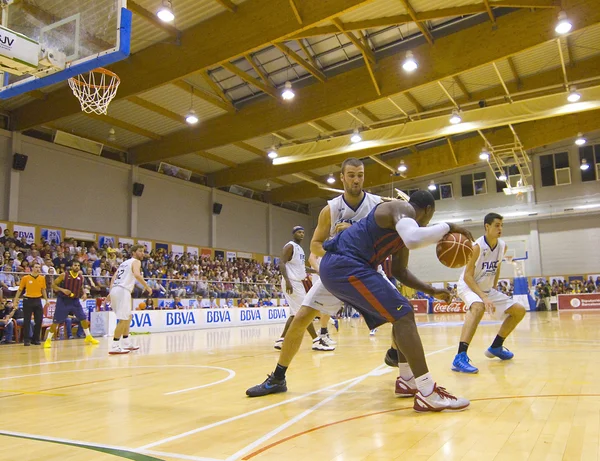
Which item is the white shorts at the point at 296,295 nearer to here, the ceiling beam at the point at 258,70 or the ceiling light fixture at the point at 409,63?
the ceiling light fixture at the point at 409,63

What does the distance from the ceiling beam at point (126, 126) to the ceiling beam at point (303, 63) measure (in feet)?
26.1

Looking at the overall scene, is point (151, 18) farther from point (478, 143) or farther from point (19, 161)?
point (478, 143)

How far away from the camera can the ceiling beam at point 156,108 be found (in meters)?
18.7

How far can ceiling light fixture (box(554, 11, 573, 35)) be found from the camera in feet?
43.0

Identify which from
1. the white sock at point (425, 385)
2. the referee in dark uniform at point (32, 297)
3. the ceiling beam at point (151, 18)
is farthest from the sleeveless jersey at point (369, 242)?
the ceiling beam at point (151, 18)

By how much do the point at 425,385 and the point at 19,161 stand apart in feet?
64.7

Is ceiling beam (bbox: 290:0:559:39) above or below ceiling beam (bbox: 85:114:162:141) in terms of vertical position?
above

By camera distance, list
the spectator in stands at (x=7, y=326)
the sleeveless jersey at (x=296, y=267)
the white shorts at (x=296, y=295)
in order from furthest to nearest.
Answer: the spectator in stands at (x=7, y=326) < the sleeveless jersey at (x=296, y=267) < the white shorts at (x=296, y=295)

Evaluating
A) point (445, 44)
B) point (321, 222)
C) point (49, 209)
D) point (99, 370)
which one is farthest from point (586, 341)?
point (49, 209)

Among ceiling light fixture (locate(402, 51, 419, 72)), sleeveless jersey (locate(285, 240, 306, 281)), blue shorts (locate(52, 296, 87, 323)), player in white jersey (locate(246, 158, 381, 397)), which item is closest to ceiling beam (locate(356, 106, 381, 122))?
ceiling light fixture (locate(402, 51, 419, 72))

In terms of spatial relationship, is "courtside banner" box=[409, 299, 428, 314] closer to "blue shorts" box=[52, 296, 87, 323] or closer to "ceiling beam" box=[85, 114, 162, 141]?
"ceiling beam" box=[85, 114, 162, 141]

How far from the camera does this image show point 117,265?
19.4 metres

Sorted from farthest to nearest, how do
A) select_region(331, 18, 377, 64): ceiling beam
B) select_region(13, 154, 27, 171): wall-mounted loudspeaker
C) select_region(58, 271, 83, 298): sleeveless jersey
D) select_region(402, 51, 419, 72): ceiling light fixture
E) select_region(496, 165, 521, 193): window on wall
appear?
1. select_region(496, 165, 521, 193): window on wall
2. select_region(13, 154, 27, 171): wall-mounted loudspeaker
3. select_region(402, 51, 419, 72): ceiling light fixture
4. select_region(331, 18, 377, 64): ceiling beam
5. select_region(58, 271, 83, 298): sleeveless jersey

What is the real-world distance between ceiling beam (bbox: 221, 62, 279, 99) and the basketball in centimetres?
1393
